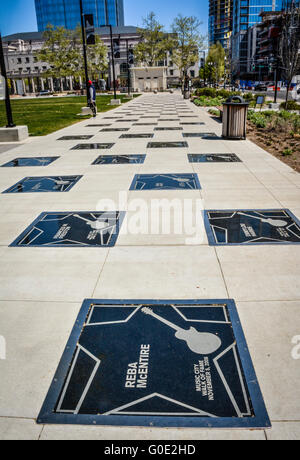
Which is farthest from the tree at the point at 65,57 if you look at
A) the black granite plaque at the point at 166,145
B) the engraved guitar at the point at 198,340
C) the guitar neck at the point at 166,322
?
the engraved guitar at the point at 198,340

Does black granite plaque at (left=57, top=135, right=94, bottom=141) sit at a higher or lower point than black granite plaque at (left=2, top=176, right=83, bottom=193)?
higher

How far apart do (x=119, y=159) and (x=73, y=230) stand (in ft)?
16.8

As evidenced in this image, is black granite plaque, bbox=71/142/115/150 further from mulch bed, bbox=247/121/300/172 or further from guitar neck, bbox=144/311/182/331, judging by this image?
guitar neck, bbox=144/311/182/331

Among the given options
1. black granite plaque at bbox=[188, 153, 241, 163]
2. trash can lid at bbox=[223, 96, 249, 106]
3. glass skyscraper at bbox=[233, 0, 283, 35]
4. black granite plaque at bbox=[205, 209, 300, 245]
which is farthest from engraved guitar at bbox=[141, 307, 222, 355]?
glass skyscraper at bbox=[233, 0, 283, 35]

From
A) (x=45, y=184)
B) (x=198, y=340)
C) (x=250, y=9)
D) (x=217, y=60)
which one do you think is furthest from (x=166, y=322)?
(x=250, y=9)

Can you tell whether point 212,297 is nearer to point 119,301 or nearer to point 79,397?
point 119,301

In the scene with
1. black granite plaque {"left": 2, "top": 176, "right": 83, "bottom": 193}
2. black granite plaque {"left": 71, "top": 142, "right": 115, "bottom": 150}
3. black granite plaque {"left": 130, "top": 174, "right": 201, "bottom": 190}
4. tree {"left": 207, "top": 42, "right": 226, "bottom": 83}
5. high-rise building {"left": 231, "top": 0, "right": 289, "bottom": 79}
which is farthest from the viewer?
high-rise building {"left": 231, "top": 0, "right": 289, "bottom": 79}

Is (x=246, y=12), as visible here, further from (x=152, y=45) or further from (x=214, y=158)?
(x=214, y=158)

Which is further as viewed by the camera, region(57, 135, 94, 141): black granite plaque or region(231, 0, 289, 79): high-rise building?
region(231, 0, 289, 79): high-rise building

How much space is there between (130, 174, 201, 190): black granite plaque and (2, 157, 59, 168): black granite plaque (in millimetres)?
3300

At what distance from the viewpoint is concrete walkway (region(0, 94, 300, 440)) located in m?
2.43

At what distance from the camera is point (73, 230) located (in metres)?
5.43

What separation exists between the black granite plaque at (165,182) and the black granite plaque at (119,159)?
1.66 metres
